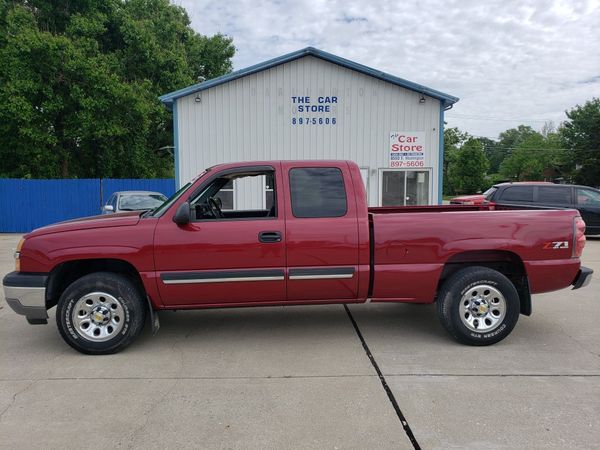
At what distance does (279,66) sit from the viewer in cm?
1492

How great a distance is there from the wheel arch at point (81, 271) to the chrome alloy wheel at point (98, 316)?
319 millimetres

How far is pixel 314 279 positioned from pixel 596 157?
49212mm

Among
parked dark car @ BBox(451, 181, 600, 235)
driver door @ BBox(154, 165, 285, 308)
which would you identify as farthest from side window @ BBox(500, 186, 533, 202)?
driver door @ BBox(154, 165, 285, 308)

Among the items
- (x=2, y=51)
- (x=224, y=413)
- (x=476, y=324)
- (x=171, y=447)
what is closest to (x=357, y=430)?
(x=224, y=413)

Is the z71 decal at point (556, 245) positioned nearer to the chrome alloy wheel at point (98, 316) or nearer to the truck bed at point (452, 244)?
the truck bed at point (452, 244)

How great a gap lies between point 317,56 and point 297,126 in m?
2.30

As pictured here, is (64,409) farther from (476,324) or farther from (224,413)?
(476,324)

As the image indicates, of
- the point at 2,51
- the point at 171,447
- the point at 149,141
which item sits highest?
the point at 2,51

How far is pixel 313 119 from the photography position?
49.7ft

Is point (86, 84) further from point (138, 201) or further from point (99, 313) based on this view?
point (99, 313)

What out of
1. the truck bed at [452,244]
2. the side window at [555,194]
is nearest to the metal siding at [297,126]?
the side window at [555,194]

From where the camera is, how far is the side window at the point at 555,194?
13.6 m

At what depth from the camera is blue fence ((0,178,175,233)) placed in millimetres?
17406

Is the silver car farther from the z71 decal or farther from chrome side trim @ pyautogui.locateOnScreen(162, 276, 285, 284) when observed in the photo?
the z71 decal
